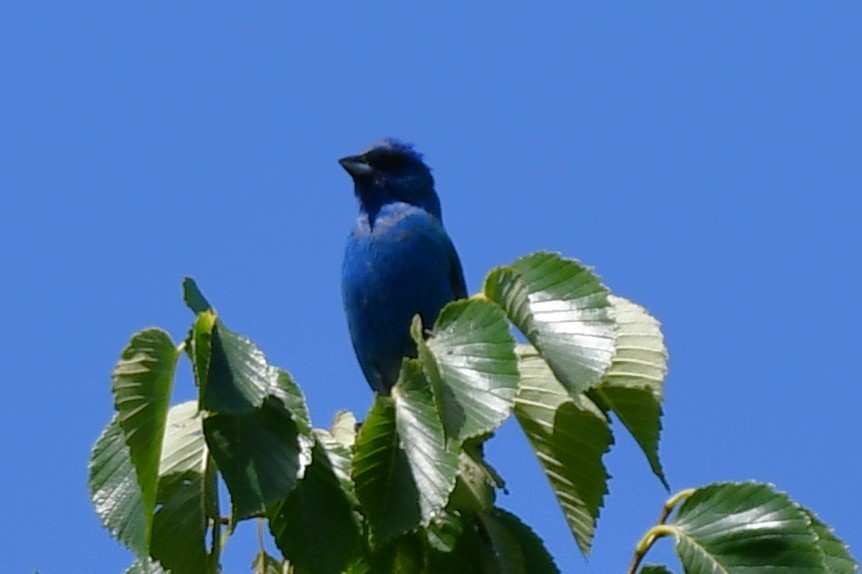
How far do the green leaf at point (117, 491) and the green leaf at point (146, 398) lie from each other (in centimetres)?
3

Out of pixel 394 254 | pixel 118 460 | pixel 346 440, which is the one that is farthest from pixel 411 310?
pixel 118 460

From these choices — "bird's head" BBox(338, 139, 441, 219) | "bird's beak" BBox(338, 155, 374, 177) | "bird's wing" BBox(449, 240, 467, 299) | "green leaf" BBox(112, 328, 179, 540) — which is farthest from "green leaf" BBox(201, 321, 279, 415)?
"bird's beak" BBox(338, 155, 374, 177)

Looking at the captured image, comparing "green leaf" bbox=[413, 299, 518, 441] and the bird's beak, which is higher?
the bird's beak

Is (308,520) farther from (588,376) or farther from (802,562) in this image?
(802,562)

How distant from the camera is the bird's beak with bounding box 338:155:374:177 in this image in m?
8.09

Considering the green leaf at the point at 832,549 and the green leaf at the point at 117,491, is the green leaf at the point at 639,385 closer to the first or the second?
the green leaf at the point at 832,549

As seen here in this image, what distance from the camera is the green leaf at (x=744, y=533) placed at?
2.66 meters

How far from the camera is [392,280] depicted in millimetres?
6883

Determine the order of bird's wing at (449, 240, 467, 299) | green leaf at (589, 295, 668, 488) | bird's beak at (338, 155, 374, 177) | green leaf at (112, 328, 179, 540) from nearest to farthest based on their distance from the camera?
green leaf at (112, 328, 179, 540), green leaf at (589, 295, 668, 488), bird's wing at (449, 240, 467, 299), bird's beak at (338, 155, 374, 177)

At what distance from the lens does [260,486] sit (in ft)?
8.45

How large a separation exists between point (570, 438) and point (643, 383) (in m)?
0.21

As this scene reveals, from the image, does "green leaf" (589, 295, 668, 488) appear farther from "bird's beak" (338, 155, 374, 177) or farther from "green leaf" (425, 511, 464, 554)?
"bird's beak" (338, 155, 374, 177)

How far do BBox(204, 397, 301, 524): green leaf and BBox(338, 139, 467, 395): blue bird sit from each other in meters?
4.04

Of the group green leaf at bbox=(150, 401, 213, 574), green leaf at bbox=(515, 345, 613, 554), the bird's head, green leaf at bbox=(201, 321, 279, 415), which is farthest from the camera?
the bird's head
